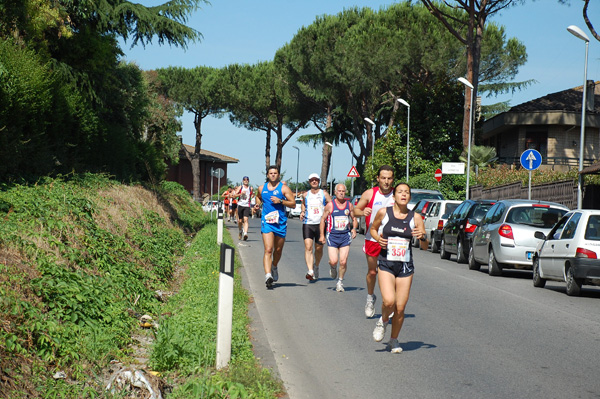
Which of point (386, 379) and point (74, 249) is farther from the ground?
point (74, 249)

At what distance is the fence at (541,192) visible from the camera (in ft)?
99.6

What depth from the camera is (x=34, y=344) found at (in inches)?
251

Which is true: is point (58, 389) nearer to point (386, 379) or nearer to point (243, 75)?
point (386, 379)

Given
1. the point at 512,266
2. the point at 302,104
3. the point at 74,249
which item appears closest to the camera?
the point at 74,249

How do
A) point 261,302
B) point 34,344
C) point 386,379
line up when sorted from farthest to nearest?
1. point 261,302
2. point 386,379
3. point 34,344

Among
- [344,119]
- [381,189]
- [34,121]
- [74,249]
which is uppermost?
[344,119]

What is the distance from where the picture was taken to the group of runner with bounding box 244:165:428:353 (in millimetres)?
8062

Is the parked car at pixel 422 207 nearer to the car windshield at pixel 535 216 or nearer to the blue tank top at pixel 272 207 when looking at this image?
the car windshield at pixel 535 216

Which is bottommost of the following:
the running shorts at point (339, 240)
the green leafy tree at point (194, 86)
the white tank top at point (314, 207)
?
the running shorts at point (339, 240)

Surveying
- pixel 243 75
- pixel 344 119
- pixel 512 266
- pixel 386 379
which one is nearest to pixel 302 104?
pixel 344 119

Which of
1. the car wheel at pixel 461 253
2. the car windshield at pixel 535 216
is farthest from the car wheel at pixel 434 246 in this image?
the car windshield at pixel 535 216

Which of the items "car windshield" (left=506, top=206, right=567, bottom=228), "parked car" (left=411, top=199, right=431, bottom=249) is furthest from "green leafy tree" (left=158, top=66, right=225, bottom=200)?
"car windshield" (left=506, top=206, right=567, bottom=228)

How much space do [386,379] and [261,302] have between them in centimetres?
489

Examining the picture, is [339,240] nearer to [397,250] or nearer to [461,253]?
[397,250]
